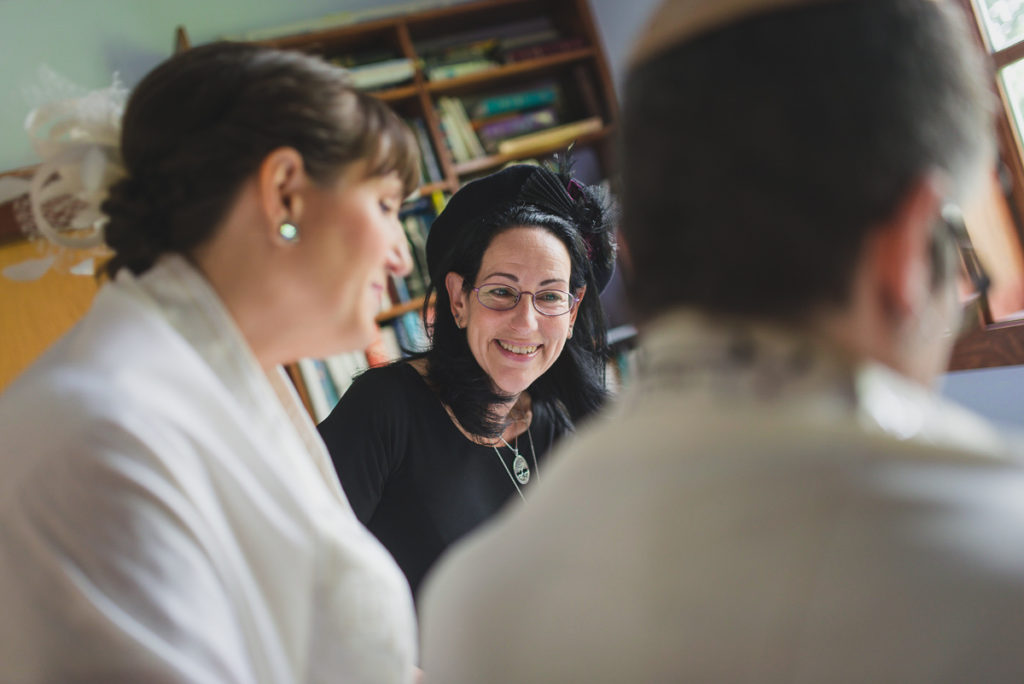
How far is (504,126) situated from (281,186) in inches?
107

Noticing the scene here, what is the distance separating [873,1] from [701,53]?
0.11 meters

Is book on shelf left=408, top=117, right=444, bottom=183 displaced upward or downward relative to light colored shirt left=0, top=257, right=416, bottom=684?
upward

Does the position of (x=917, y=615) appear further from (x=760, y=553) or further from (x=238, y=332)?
(x=238, y=332)

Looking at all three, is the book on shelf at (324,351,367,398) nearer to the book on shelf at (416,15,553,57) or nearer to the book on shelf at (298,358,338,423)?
the book on shelf at (298,358,338,423)

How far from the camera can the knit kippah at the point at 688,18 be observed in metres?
0.54

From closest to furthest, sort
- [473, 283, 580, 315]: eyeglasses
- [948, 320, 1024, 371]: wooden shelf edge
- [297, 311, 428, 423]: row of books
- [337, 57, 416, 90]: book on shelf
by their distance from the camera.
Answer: [473, 283, 580, 315]: eyeglasses → [948, 320, 1024, 371]: wooden shelf edge → [297, 311, 428, 423]: row of books → [337, 57, 416, 90]: book on shelf

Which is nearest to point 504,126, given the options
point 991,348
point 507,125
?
point 507,125

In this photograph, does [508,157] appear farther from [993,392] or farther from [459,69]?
[993,392]

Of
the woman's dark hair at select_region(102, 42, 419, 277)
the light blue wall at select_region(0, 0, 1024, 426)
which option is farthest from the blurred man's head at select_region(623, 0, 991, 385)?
the light blue wall at select_region(0, 0, 1024, 426)

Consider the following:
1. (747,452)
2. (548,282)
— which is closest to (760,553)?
(747,452)

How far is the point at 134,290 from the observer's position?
3.03 feet

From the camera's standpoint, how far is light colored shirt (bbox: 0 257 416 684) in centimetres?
77

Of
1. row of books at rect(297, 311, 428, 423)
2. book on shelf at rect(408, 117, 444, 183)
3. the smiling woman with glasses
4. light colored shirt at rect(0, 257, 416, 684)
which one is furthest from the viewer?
book on shelf at rect(408, 117, 444, 183)

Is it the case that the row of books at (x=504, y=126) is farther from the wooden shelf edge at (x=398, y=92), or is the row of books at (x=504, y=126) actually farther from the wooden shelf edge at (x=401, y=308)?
the wooden shelf edge at (x=401, y=308)
